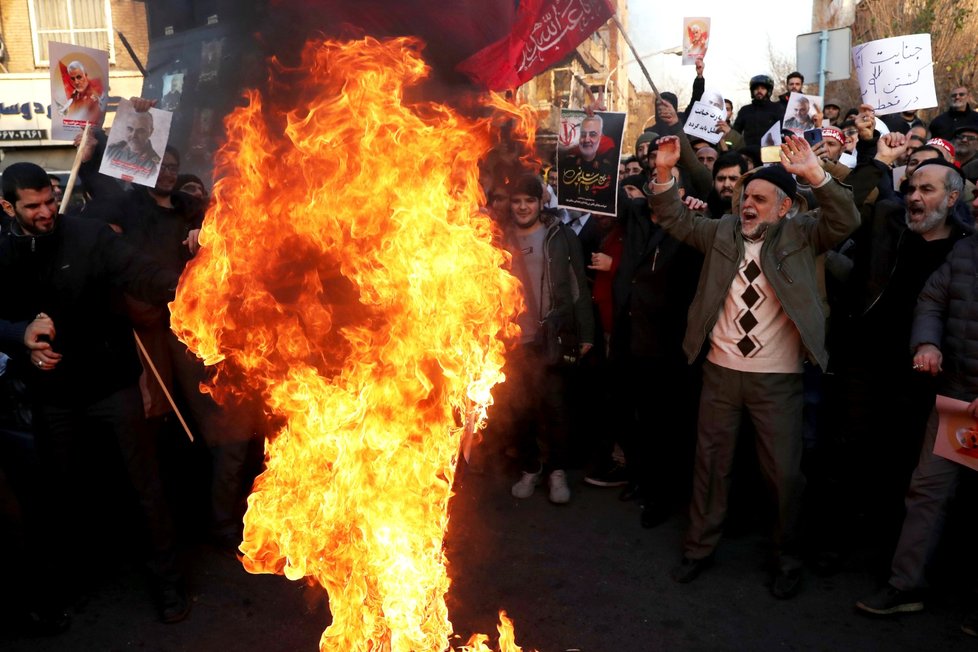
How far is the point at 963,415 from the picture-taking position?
4113 millimetres

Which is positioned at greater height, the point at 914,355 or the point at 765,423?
the point at 914,355

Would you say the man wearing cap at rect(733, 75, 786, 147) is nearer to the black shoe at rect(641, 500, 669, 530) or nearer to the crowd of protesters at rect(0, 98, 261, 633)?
the black shoe at rect(641, 500, 669, 530)

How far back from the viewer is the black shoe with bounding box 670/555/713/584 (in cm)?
477

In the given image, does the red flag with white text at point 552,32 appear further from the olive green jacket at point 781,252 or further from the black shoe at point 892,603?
the black shoe at point 892,603

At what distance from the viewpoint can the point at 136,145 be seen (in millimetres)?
5367

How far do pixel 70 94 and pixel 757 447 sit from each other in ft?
18.8

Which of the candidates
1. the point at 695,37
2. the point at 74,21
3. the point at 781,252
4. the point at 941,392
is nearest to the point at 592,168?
the point at 781,252

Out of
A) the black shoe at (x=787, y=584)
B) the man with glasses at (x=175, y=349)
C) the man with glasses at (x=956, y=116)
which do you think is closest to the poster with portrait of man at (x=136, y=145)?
the man with glasses at (x=175, y=349)

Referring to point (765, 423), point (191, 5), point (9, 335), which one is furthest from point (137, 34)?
point (765, 423)

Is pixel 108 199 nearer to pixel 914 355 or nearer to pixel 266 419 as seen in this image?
pixel 266 419

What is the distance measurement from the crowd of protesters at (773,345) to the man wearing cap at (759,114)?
120 inches

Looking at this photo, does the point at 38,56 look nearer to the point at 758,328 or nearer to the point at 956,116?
the point at 956,116

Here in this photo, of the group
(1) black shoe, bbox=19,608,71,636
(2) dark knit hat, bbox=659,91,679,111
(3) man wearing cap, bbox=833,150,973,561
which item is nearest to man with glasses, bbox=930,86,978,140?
(2) dark knit hat, bbox=659,91,679,111

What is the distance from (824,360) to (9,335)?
469 cm
